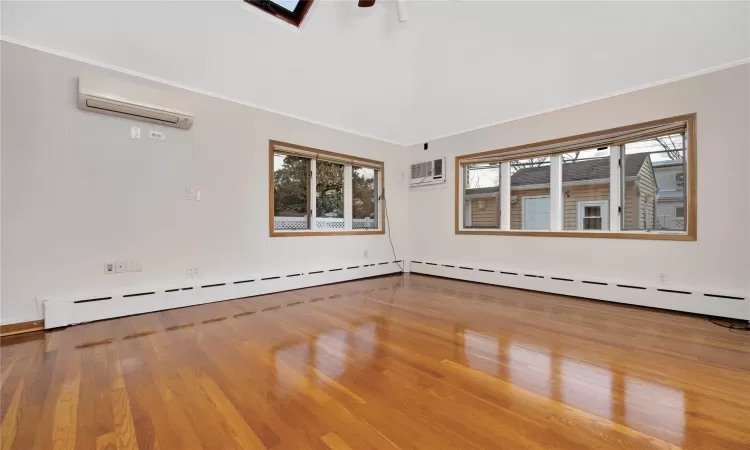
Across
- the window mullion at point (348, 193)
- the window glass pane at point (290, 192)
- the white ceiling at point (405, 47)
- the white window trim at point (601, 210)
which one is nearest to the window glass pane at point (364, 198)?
the window mullion at point (348, 193)

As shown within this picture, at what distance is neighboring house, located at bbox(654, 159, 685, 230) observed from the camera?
11.2 feet

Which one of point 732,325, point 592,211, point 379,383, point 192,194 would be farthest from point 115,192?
point 732,325

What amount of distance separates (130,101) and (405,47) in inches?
121

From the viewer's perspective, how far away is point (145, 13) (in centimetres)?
287

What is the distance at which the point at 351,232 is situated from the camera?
17.1ft

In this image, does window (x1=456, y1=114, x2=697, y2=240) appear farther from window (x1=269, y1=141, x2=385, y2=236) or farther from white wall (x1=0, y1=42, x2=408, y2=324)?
white wall (x1=0, y1=42, x2=408, y2=324)

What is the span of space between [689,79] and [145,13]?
532cm

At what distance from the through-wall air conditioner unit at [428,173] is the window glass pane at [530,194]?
1.14m

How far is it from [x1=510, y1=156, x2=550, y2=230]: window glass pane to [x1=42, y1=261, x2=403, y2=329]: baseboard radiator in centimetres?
282

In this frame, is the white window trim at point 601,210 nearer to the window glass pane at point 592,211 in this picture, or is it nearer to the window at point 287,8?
the window glass pane at point 592,211

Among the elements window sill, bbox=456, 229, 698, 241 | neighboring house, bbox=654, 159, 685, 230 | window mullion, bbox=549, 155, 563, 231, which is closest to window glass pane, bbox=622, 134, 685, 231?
neighboring house, bbox=654, 159, 685, 230

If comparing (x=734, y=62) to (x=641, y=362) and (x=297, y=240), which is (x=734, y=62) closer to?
(x=641, y=362)

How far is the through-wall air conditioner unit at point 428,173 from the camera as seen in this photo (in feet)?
17.8

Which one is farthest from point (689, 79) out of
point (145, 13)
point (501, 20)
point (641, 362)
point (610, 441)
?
point (145, 13)
